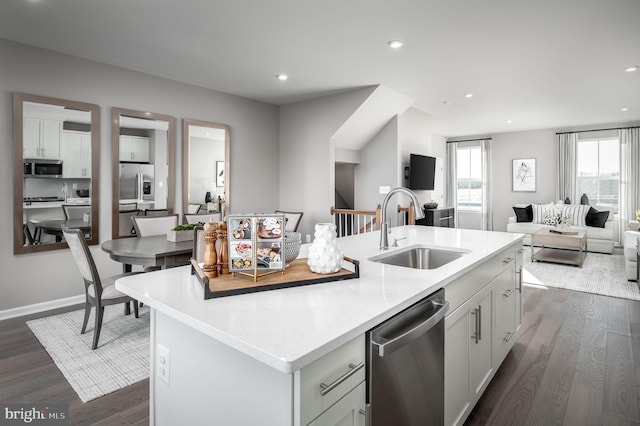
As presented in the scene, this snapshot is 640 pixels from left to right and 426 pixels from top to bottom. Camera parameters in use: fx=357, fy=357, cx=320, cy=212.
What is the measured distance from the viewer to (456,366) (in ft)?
5.38

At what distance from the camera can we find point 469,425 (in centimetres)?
189

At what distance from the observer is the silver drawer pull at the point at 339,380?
88 cm

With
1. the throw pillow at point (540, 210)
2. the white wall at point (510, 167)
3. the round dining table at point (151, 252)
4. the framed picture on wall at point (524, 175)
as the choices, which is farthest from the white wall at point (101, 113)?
the framed picture on wall at point (524, 175)

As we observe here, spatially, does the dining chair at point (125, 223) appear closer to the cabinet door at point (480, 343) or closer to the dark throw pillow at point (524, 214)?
the cabinet door at point (480, 343)

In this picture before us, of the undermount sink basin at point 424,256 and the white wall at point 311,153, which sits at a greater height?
the white wall at point 311,153

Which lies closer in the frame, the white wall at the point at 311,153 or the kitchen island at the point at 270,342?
the kitchen island at the point at 270,342

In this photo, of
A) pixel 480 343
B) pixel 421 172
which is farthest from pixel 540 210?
pixel 480 343

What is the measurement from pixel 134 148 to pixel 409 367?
163 inches

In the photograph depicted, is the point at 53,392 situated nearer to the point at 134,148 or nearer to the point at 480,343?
the point at 480,343

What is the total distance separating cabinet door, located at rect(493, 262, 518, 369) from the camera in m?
2.23

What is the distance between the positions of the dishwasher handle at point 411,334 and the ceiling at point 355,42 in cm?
238

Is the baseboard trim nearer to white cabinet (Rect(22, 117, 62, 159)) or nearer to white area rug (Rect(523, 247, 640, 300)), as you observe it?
white cabinet (Rect(22, 117, 62, 159))

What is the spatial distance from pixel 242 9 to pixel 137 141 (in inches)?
89.7

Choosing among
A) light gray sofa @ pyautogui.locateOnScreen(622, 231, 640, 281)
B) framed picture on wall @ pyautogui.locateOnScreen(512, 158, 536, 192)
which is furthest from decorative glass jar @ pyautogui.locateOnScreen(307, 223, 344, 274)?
framed picture on wall @ pyautogui.locateOnScreen(512, 158, 536, 192)
